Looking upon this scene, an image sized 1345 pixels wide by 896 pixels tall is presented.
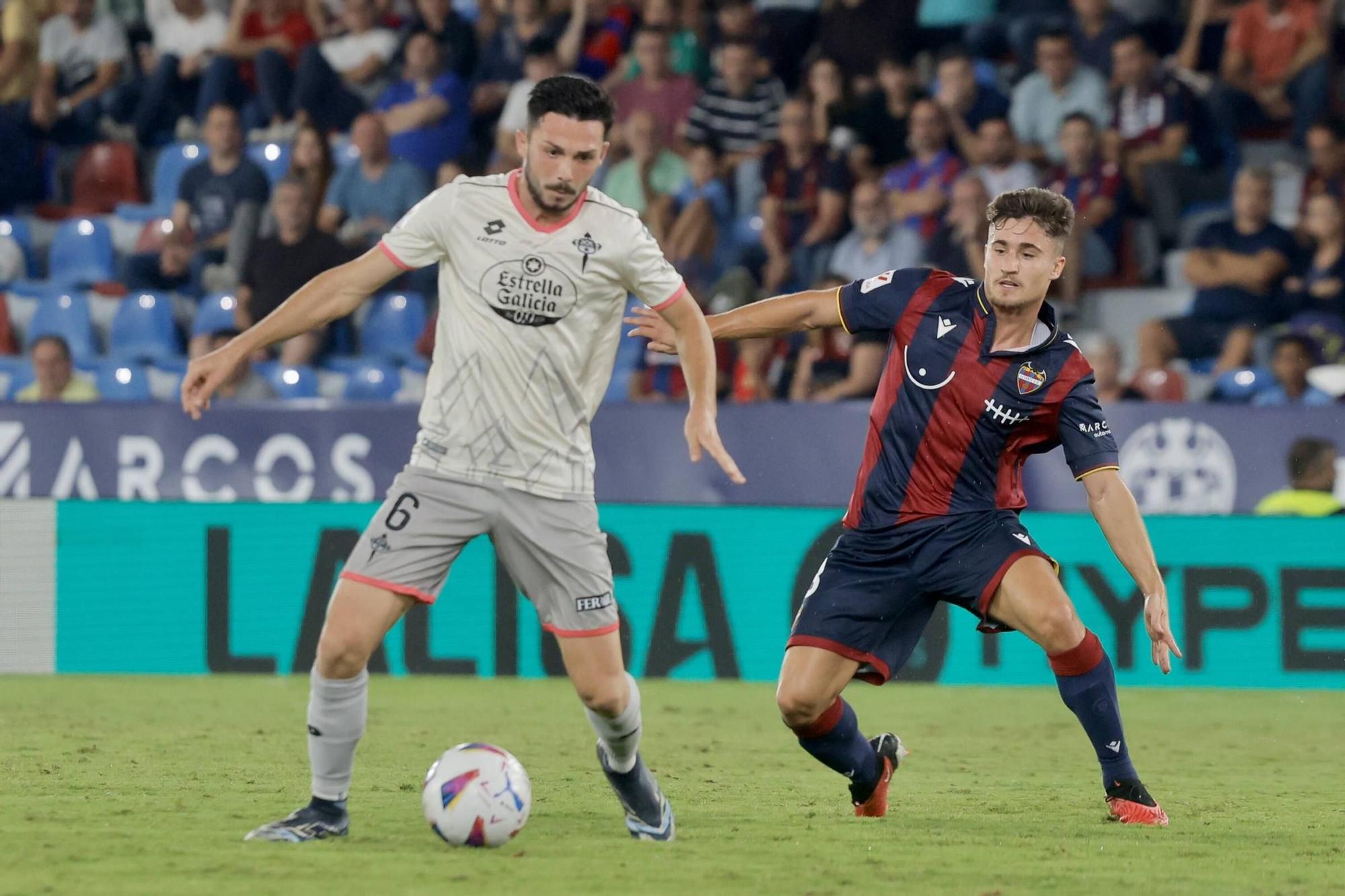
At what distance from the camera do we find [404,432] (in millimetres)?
11406

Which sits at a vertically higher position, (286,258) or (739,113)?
(739,113)

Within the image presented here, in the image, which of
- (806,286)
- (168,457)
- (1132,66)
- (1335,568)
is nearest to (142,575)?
(168,457)

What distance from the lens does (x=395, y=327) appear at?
13.5 m

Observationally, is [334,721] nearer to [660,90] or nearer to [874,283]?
[874,283]

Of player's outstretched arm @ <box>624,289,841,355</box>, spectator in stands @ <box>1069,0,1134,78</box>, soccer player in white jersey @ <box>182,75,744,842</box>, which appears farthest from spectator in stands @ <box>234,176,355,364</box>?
soccer player in white jersey @ <box>182,75,744,842</box>

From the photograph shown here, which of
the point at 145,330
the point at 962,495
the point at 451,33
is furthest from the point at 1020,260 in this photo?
the point at 451,33

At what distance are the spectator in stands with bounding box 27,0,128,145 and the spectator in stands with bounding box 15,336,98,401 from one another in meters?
3.26

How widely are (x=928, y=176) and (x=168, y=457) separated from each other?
5471 mm

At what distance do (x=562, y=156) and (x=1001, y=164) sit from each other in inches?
326

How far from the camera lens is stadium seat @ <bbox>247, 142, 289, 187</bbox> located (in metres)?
14.5

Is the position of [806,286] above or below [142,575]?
above

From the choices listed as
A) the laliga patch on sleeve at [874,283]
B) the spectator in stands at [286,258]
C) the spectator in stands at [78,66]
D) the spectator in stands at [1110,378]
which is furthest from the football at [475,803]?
the spectator in stands at [78,66]

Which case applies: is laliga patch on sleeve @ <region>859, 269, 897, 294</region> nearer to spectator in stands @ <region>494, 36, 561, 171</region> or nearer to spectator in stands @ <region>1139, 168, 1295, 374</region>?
spectator in stands @ <region>1139, 168, 1295, 374</region>

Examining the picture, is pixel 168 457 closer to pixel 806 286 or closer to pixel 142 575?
pixel 142 575
